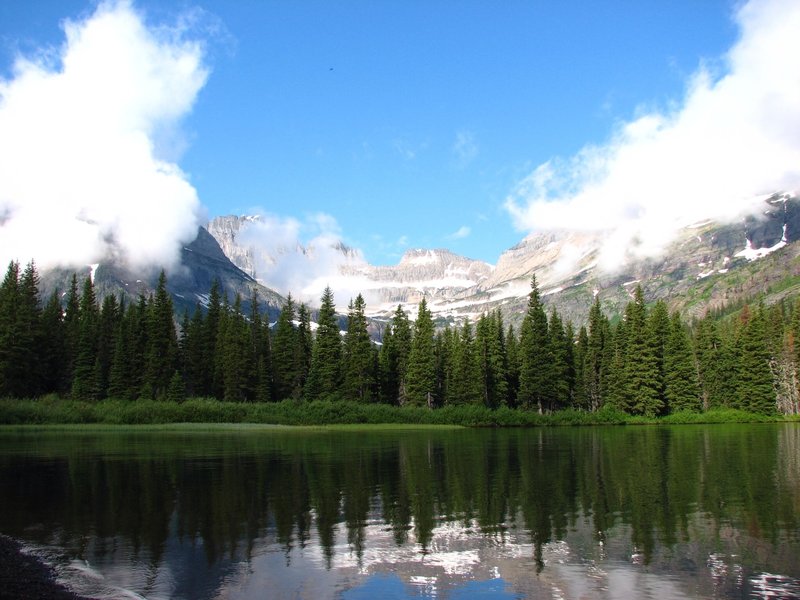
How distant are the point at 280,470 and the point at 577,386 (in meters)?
101

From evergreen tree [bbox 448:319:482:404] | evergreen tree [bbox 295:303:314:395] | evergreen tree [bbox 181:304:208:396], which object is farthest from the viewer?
evergreen tree [bbox 181:304:208:396]

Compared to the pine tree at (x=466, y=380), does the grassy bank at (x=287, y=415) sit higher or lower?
lower

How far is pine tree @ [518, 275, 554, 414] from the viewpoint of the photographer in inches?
4688

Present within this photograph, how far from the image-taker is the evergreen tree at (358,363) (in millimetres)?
117938

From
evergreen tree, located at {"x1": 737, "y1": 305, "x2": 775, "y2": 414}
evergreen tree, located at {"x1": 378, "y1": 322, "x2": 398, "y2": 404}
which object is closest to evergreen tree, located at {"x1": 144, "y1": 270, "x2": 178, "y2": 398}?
evergreen tree, located at {"x1": 378, "y1": 322, "x2": 398, "y2": 404}

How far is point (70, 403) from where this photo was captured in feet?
317

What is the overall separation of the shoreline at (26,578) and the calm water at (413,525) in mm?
627

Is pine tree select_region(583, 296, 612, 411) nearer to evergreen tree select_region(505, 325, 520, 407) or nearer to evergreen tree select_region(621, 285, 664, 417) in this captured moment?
evergreen tree select_region(621, 285, 664, 417)

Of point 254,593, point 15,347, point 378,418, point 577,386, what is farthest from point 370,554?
point 577,386

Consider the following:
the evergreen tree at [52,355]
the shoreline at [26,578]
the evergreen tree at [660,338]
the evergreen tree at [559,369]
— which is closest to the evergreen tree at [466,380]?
the evergreen tree at [559,369]

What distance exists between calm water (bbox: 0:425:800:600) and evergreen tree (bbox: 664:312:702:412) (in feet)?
235

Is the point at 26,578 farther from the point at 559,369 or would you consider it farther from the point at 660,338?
the point at 660,338

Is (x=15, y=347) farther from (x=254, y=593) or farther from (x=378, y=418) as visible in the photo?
(x=254, y=593)

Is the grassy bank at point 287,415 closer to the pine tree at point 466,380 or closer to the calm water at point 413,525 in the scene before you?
the pine tree at point 466,380
